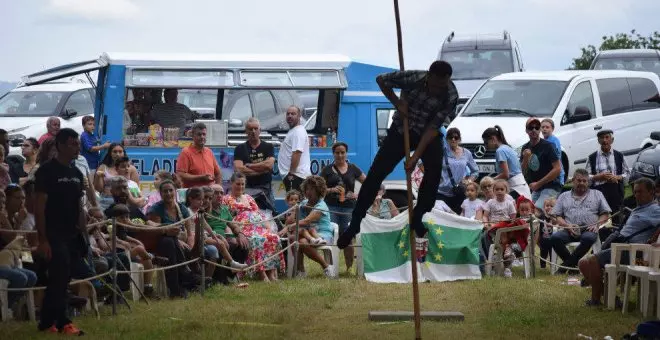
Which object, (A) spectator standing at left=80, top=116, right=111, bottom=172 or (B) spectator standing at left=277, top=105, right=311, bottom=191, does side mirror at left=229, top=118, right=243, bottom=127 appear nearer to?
(A) spectator standing at left=80, top=116, right=111, bottom=172

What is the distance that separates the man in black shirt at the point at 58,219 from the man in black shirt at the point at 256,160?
22.7 ft

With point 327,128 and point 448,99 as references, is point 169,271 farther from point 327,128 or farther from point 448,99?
point 327,128

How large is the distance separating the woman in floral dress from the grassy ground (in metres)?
0.45

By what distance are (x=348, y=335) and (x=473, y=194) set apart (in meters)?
6.51

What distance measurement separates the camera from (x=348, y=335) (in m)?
13.9

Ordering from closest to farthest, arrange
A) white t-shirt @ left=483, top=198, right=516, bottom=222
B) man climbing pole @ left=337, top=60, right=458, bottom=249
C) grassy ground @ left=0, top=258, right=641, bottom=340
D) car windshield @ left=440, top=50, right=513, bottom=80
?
1. man climbing pole @ left=337, top=60, right=458, bottom=249
2. grassy ground @ left=0, top=258, right=641, bottom=340
3. white t-shirt @ left=483, top=198, right=516, bottom=222
4. car windshield @ left=440, top=50, right=513, bottom=80

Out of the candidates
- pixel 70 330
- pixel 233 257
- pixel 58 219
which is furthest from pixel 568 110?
pixel 70 330

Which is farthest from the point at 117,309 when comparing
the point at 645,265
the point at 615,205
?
the point at 615,205

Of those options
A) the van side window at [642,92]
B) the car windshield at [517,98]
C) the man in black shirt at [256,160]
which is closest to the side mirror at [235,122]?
the man in black shirt at [256,160]

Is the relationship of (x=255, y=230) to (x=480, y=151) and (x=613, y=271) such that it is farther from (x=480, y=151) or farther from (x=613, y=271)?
(x=480, y=151)

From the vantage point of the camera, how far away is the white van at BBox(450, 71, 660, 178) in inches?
952

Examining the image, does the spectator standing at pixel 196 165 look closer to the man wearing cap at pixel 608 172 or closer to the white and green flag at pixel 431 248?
the white and green flag at pixel 431 248

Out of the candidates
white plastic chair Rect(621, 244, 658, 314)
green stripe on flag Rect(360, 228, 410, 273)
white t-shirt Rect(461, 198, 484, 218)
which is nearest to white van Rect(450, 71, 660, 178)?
white t-shirt Rect(461, 198, 484, 218)

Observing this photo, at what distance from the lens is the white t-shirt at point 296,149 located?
821 inches
